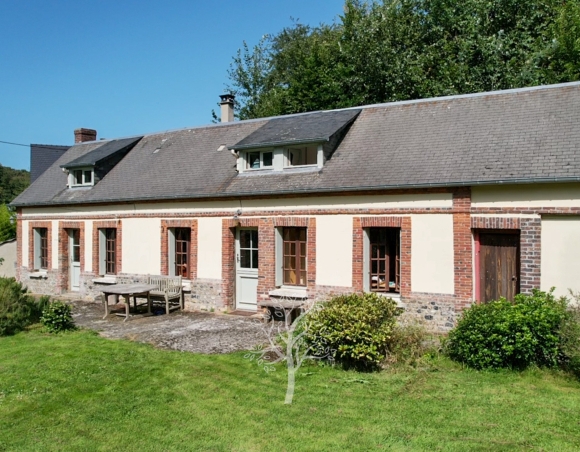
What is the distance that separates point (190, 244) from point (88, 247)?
450cm

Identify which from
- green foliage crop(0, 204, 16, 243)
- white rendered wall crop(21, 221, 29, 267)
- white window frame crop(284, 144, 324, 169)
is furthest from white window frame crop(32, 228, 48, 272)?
green foliage crop(0, 204, 16, 243)

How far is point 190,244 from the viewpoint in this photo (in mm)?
15891

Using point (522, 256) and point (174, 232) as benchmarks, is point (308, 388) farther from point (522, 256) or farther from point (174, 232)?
point (174, 232)

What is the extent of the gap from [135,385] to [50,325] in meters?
5.26

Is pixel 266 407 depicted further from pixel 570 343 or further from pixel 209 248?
pixel 209 248

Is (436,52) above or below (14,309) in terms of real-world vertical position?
above

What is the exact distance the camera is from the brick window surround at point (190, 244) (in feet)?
50.6

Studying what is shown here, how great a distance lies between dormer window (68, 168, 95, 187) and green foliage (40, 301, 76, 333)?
279 inches

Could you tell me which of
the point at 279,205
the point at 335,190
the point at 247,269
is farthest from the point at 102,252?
the point at 335,190

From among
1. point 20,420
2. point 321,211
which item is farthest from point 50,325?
point 321,211

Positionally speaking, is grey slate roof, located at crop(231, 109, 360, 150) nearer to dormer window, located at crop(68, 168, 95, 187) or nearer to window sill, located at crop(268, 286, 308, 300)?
window sill, located at crop(268, 286, 308, 300)

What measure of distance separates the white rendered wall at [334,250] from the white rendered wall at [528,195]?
10.0 feet

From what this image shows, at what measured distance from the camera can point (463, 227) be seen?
11.2 metres

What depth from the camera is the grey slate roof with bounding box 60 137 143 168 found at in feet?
61.2
